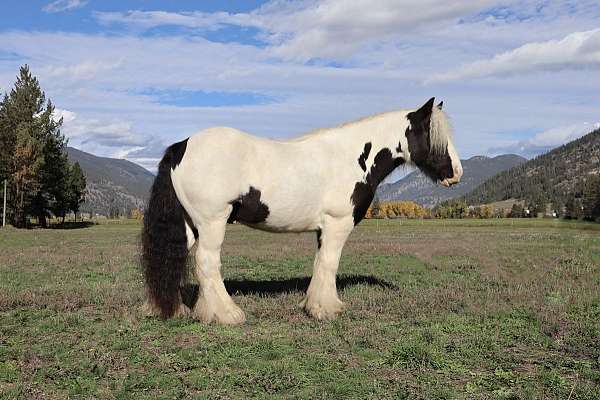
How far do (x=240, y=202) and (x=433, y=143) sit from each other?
3.77 metres

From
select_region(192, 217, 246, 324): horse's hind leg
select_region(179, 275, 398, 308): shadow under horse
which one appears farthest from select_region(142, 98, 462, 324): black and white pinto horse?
select_region(179, 275, 398, 308): shadow under horse

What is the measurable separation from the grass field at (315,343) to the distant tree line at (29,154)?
4495 cm

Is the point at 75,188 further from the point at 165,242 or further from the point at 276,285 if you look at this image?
the point at 165,242

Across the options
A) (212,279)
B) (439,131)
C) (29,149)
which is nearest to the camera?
(212,279)

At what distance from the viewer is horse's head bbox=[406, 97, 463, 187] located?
32.3 feet

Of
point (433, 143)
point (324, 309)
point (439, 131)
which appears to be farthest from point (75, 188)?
point (439, 131)

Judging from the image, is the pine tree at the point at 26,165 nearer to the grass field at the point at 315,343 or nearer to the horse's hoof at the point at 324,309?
the grass field at the point at 315,343

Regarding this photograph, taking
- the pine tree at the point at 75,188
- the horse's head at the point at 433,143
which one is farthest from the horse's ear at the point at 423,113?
the pine tree at the point at 75,188

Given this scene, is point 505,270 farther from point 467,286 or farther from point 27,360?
point 27,360

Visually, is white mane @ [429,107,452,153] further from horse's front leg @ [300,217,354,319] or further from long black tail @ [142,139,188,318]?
long black tail @ [142,139,188,318]

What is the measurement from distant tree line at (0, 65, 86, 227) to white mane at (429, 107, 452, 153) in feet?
168

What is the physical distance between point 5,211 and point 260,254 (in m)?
45.4

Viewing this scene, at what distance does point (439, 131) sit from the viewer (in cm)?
982

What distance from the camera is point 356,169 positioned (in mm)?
9547
